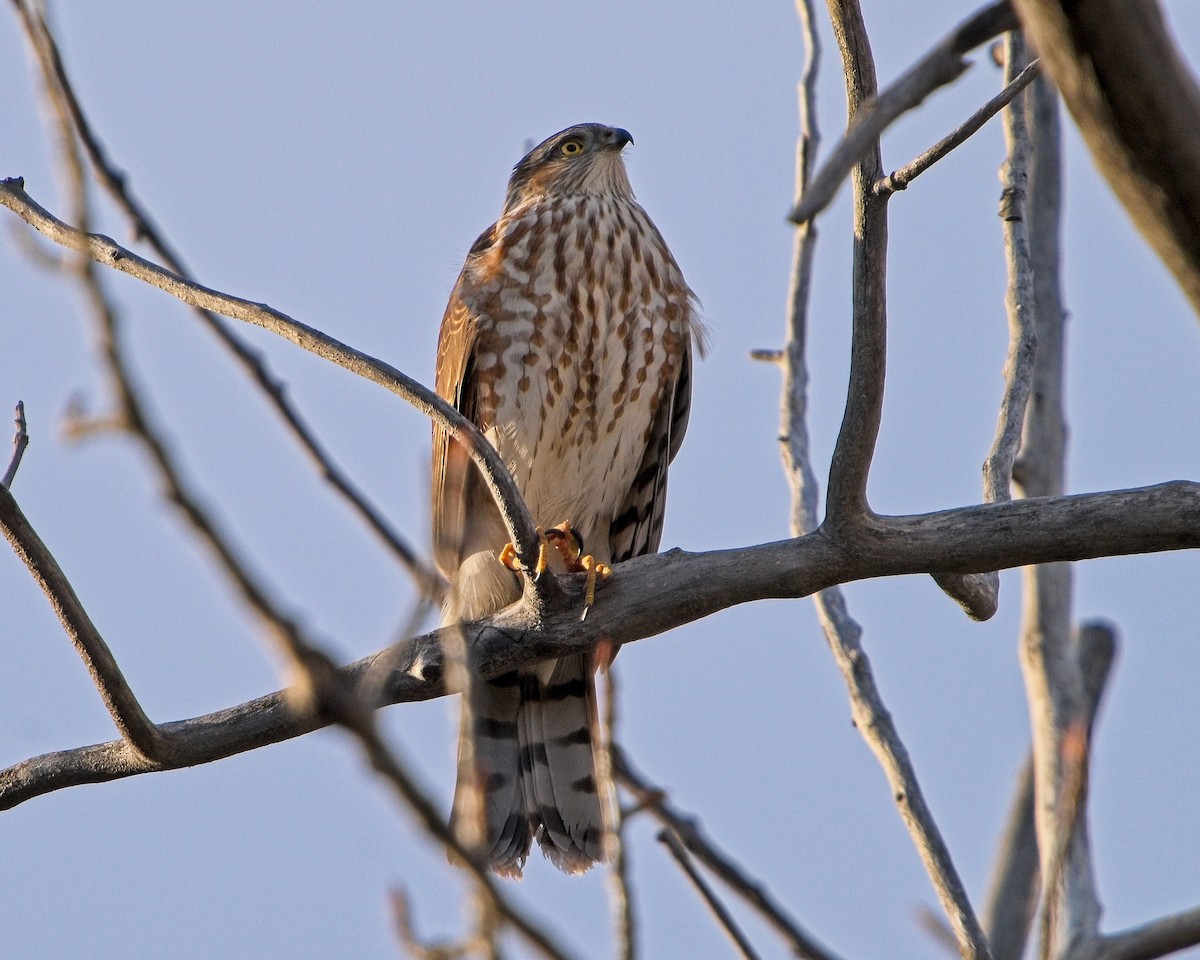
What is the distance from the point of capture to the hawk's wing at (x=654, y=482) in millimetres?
4777

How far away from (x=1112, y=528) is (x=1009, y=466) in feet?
2.08

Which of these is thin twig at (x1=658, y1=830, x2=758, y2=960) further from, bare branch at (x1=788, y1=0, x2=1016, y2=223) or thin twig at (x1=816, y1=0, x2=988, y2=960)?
bare branch at (x1=788, y1=0, x2=1016, y2=223)

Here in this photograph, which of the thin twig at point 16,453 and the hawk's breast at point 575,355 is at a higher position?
the hawk's breast at point 575,355

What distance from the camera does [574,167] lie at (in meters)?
5.29

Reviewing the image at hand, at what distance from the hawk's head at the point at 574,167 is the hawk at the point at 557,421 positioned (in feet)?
1.00

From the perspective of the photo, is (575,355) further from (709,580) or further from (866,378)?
(866,378)

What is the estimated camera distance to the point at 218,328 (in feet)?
10.4

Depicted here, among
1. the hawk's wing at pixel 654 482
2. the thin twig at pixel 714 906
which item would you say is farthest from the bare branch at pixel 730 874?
the hawk's wing at pixel 654 482

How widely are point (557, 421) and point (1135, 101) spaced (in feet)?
10.2

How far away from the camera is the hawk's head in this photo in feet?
17.1

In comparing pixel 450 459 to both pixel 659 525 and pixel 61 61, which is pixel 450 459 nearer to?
pixel 659 525

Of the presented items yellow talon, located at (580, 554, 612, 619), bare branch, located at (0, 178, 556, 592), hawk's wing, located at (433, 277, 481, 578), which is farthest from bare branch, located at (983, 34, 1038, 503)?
hawk's wing, located at (433, 277, 481, 578)

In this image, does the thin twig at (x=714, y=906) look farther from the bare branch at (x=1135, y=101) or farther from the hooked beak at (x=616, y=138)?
the hooked beak at (x=616, y=138)

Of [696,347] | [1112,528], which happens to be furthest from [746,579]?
[696,347]
